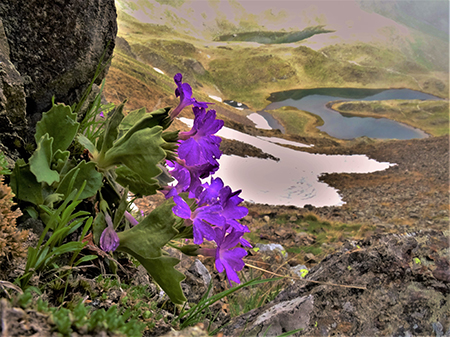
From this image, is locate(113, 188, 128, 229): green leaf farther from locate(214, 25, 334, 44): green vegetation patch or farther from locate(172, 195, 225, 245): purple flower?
locate(214, 25, 334, 44): green vegetation patch

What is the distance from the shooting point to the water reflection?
7184 mm

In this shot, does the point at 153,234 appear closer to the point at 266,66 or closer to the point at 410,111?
the point at 266,66

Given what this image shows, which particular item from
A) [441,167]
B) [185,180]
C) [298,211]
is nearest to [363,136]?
[441,167]

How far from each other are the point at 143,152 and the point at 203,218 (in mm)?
300

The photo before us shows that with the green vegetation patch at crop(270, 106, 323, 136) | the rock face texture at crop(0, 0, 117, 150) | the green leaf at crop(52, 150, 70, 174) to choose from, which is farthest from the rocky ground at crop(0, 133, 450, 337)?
the green vegetation patch at crop(270, 106, 323, 136)

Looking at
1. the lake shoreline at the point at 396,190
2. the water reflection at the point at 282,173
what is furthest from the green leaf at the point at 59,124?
the water reflection at the point at 282,173

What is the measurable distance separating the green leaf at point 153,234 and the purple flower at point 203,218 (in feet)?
A: 0.16

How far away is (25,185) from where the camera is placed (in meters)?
0.87

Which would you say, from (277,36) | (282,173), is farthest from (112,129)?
(277,36)

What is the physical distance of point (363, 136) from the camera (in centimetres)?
1346

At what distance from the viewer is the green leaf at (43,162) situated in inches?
31.0

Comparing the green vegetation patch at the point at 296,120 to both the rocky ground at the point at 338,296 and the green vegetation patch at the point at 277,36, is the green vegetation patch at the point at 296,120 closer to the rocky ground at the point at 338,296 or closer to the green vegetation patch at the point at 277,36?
the green vegetation patch at the point at 277,36

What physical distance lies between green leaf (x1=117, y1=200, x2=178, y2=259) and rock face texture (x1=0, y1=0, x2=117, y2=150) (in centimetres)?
63

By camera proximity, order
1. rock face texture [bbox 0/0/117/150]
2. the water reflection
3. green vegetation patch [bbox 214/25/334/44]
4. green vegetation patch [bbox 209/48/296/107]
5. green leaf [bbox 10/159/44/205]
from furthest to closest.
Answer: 1. green vegetation patch [bbox 214/25/334/44]
2. green vegetation patch [bbox 209/48/296/107]
3. the water reflection
4. rock face texture [bbox 0/0/117/150]
5. green leaf [bbox 10/159/44/205]
